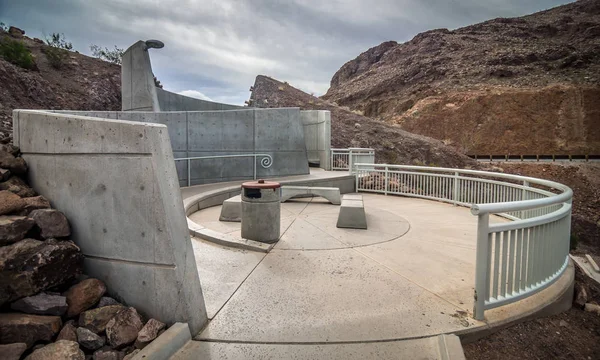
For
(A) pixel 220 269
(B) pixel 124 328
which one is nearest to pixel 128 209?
(B) pixel 124 328

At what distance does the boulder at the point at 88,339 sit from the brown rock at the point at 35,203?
114cm

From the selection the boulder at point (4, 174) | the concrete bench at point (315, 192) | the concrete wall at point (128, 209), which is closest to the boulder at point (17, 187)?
the boulder at point (4, 174)

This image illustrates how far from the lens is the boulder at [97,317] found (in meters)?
2.44

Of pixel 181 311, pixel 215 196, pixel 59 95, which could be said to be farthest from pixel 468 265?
pixel 59 95

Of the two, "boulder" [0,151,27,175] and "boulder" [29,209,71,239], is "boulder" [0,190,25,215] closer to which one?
"boulder" [29,209,71,239]

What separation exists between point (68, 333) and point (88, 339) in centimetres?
16

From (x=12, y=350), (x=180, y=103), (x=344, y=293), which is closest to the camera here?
(x=12, y=350)

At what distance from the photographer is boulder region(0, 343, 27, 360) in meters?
2.08

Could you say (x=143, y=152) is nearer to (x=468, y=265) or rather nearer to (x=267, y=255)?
(x=267, y=255)

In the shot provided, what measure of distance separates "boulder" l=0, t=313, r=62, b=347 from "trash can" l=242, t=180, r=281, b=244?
9.79ft

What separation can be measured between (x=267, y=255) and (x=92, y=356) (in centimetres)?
260

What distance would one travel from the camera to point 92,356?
90.1 inches

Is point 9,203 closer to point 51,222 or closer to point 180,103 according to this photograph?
point 51,222

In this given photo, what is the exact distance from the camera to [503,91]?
129 feet
